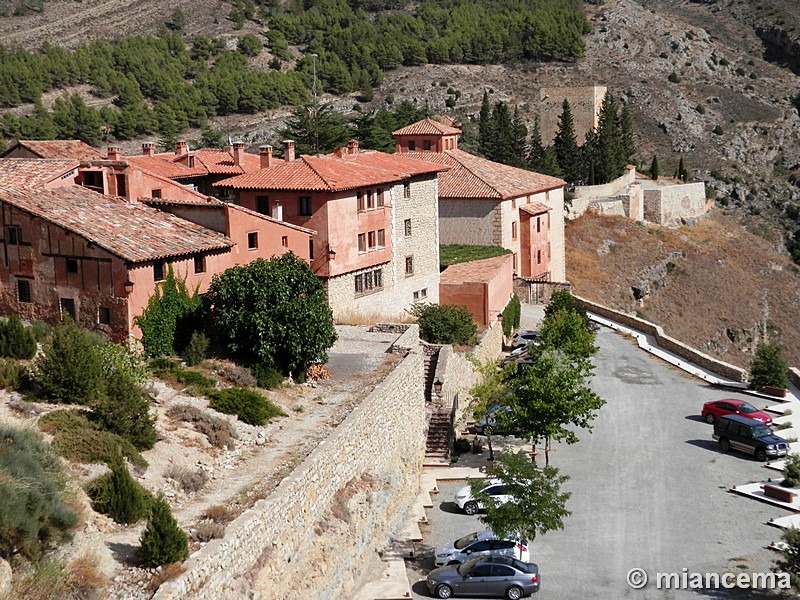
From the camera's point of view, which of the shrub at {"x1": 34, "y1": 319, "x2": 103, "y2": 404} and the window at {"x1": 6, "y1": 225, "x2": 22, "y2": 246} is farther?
the window at {"x1": 6, "y1": 225, "x2": 22, "y2": 246}

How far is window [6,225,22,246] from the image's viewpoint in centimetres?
3262

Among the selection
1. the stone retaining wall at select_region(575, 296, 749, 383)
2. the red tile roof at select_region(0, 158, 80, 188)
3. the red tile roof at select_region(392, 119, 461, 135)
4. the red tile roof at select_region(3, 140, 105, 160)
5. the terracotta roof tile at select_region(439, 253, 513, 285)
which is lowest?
the stone retaining wall at select_region(575, 296, 749, 383)

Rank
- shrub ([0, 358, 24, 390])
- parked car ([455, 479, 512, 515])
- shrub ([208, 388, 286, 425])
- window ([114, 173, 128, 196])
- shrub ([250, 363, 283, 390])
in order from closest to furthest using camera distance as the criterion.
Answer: shrub ([0, 358, 24, 390]) < shrub ([208, 388, 286, 425]) < parked car ([455, 479, 512, 515]) < shrub ([250, 363, 283, 390]) < window ([114, 173, 128, 196])

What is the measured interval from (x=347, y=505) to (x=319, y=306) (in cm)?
927

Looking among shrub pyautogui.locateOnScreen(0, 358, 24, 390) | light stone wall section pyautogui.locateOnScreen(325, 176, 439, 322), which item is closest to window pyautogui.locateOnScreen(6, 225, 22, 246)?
shrub pyautogui.locateOnScreen(0, 358, 24, 390)

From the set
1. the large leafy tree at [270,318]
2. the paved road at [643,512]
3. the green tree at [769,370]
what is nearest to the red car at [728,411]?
the paved road at [643,512]

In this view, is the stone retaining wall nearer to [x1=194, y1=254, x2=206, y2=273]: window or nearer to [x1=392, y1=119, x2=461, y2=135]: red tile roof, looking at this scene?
[x1=392, y1=119, x2=461, y2=135]: red tile roof

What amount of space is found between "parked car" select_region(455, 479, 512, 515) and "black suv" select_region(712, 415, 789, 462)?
10767mm

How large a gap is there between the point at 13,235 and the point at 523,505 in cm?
1607

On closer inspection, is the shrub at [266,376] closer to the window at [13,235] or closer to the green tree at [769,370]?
the window at [13,235]

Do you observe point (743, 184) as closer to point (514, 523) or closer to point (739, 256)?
point (739, 256)

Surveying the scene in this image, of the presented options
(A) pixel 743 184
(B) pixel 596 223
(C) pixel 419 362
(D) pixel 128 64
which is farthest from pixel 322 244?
(A) pixel 743 184

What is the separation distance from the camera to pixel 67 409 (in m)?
24.8

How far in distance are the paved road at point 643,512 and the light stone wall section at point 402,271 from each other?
9539mm
